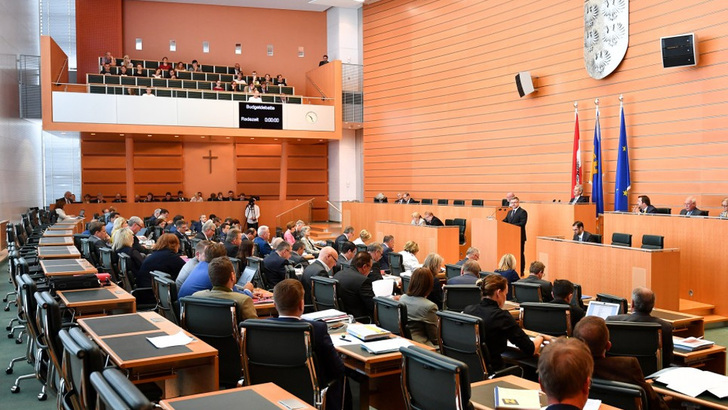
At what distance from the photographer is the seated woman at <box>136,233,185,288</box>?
6.79 metres

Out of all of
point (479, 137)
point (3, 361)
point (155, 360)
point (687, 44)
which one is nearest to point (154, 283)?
point (3, 361)

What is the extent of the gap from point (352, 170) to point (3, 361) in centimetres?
1585

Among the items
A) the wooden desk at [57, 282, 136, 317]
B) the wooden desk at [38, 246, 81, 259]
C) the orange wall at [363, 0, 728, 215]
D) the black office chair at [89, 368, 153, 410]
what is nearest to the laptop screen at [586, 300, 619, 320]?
the wooden desk at [57, 282, 136, 317]

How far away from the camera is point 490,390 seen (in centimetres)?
308

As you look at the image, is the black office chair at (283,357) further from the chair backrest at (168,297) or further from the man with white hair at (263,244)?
the man with white hair at (263,244)

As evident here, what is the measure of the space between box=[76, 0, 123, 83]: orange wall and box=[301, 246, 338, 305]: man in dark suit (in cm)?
1658

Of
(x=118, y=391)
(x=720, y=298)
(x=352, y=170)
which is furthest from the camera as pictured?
(x=352, y=170)

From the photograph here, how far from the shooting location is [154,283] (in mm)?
5742

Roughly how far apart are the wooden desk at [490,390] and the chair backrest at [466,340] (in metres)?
0.64

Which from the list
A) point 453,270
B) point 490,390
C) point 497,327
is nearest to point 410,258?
point 453,270

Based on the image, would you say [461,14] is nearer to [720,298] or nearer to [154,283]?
[720,298]

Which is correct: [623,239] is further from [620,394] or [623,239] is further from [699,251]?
[620,394]

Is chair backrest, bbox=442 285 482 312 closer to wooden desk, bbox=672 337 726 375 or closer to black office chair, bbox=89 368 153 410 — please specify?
wooden desk, bbox=672 337 726 375

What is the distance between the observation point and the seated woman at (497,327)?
407 centimetres
